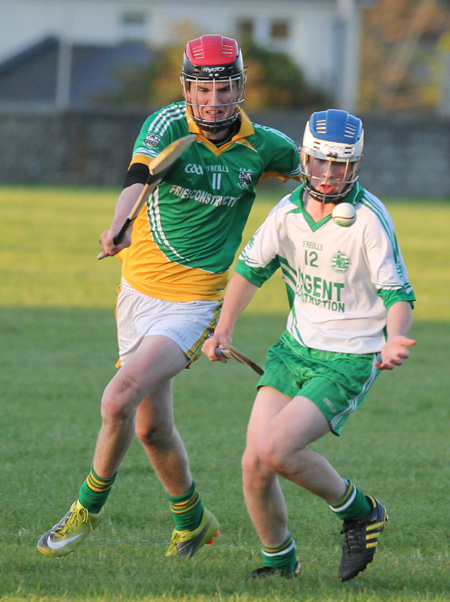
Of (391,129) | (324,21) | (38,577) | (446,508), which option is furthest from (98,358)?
(324,21)

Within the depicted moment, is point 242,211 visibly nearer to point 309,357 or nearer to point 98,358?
point 309,357

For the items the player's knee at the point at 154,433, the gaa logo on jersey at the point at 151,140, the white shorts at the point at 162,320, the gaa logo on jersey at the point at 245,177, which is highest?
the gaa logo on jersey at the point at 151,140

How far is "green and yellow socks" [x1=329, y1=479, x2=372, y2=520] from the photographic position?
471cm

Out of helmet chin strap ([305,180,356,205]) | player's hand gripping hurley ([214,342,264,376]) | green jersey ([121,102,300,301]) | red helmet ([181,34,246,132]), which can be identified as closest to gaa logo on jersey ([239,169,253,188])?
green jersey ([121,102,300,301])

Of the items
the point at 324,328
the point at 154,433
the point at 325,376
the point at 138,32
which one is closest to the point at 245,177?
the point at 324,328

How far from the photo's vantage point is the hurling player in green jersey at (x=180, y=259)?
5.09m

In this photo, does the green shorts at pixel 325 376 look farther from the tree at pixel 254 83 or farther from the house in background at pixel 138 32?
the house in background at pixel 138 32

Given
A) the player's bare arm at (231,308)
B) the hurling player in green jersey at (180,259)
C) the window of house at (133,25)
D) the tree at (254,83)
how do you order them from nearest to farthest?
1. the player's bare arm at (231,308)
2. the hurling player in green jersey at (180,259)
3. the tree at (254,83)
4. the window of house at (133,25)

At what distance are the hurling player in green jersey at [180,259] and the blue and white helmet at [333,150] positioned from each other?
27.2 inches

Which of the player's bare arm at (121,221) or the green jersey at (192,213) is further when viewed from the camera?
the green jersey at (192,213)

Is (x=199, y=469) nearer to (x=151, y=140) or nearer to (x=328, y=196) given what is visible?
(x=151, y=140)

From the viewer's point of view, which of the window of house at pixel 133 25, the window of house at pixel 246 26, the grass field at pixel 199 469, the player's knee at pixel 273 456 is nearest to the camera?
the player's knee at pixel 273 456

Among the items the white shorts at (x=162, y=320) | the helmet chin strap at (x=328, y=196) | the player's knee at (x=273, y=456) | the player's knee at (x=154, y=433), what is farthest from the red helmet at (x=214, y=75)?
the player's knee at (x=273, y=456)

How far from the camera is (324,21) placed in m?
44.7
